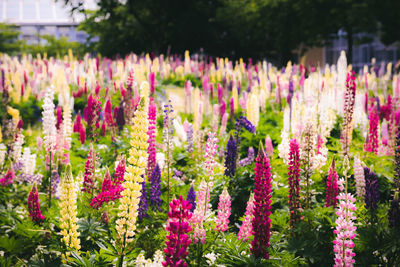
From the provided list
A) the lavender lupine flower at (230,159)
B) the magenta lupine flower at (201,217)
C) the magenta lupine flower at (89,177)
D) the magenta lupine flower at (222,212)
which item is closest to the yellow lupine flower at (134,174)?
the magenta lupine flower at (201,217)

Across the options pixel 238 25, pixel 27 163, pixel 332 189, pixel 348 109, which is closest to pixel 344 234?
pixel 332 189

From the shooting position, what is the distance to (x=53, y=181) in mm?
4871

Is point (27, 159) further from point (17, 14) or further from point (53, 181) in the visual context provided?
point (17, 14)

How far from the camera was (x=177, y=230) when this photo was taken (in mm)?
2301

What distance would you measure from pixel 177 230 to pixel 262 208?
2.91 feet

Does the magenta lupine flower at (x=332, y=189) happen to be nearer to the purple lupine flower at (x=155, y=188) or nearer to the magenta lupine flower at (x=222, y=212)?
the magenta lupine flower at (x=222, y=212)

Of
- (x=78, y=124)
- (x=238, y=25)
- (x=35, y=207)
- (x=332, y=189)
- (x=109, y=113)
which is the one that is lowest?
(x=35, y=207)

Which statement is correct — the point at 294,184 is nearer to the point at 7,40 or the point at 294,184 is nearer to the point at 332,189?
the point at 332,189

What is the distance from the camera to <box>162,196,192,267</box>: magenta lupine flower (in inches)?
88.9

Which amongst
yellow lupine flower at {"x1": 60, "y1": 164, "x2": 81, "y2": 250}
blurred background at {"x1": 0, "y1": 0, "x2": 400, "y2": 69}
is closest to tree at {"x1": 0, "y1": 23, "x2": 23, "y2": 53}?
blurred background at {"x1": 0, "y1": 0, "x2": 400, "y2": 69}

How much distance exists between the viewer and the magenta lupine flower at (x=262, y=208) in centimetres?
288

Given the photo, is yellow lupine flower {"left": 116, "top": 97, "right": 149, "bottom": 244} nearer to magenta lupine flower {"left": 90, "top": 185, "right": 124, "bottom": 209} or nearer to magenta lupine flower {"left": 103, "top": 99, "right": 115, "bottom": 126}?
magenta lupine flower {"left": 90, "top": 185, "right": 124, "bottom": 209}

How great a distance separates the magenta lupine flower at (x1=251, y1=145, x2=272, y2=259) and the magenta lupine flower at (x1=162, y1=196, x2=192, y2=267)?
2.49 feet

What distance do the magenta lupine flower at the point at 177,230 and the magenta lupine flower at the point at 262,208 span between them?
0.76 m
